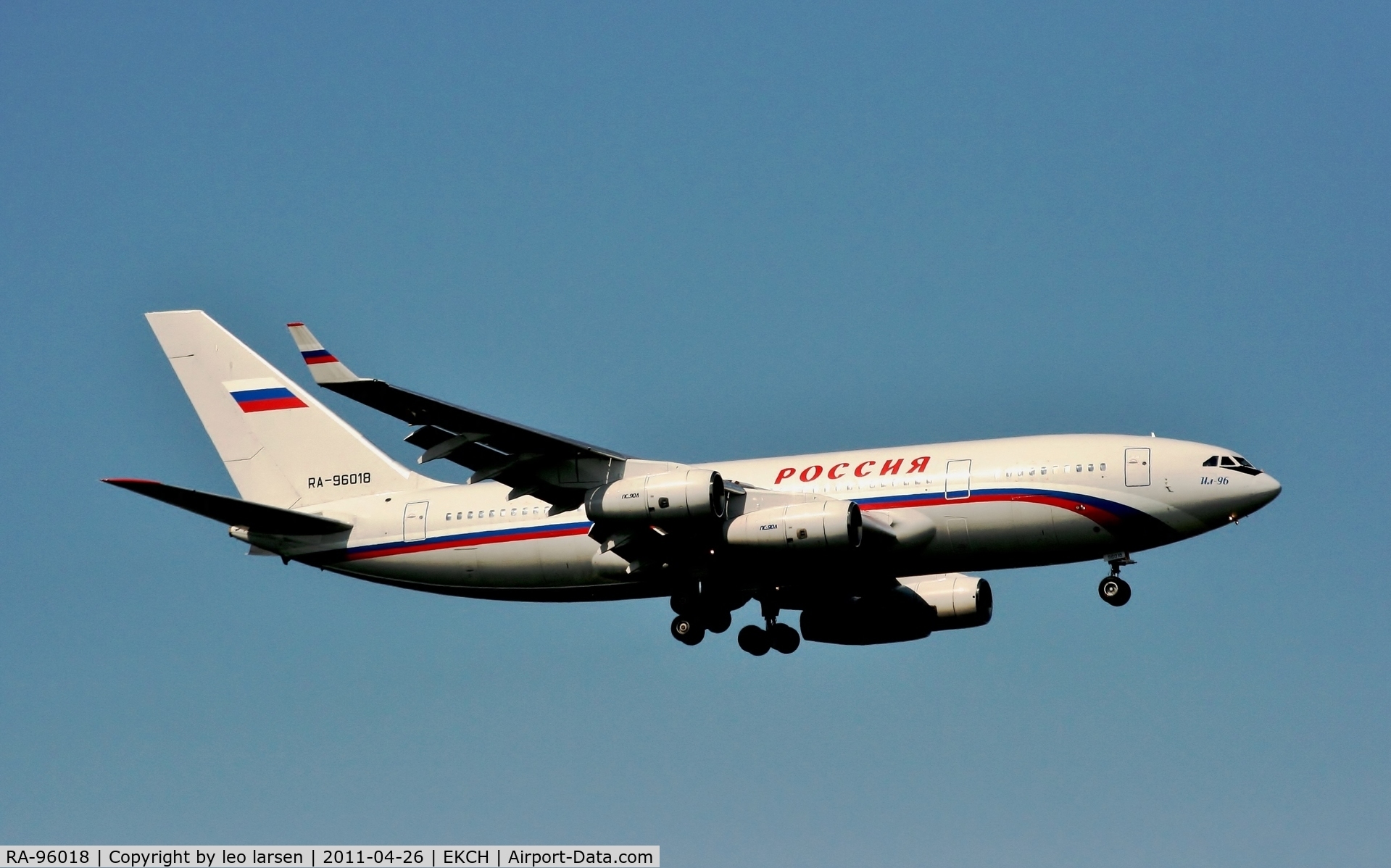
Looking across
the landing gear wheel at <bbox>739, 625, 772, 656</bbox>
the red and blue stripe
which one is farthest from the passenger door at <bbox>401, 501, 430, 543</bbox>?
the landing gear wheel at <bbox>739, 625, 772, 656</bbox>

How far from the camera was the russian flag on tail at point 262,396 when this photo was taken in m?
47.2

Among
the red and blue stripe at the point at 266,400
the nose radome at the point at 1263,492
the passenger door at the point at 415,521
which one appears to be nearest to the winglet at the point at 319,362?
the passenger door at the point at 415,521

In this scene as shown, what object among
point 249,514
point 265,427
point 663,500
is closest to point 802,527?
point 663,500

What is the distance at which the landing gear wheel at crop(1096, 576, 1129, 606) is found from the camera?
130ft

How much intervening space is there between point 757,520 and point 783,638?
5.84m

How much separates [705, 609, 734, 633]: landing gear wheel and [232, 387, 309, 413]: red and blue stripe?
13.0 metres

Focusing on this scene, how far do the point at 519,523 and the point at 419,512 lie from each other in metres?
2.96

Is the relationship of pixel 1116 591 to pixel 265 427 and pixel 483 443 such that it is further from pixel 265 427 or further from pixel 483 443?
pixel 265 427

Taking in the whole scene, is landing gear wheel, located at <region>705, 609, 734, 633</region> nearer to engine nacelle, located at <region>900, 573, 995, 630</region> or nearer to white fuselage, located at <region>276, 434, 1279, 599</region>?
white fuselage, located at <region>276, 434, 1279, 599</region>

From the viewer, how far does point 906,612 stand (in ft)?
142

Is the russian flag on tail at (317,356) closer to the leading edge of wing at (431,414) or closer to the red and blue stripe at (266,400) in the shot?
the leading edge of wing at (431,414)

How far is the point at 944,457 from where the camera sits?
39.7m

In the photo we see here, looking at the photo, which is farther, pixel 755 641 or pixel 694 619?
pixel 755 641

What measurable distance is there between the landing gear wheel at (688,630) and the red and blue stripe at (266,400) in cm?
1247
